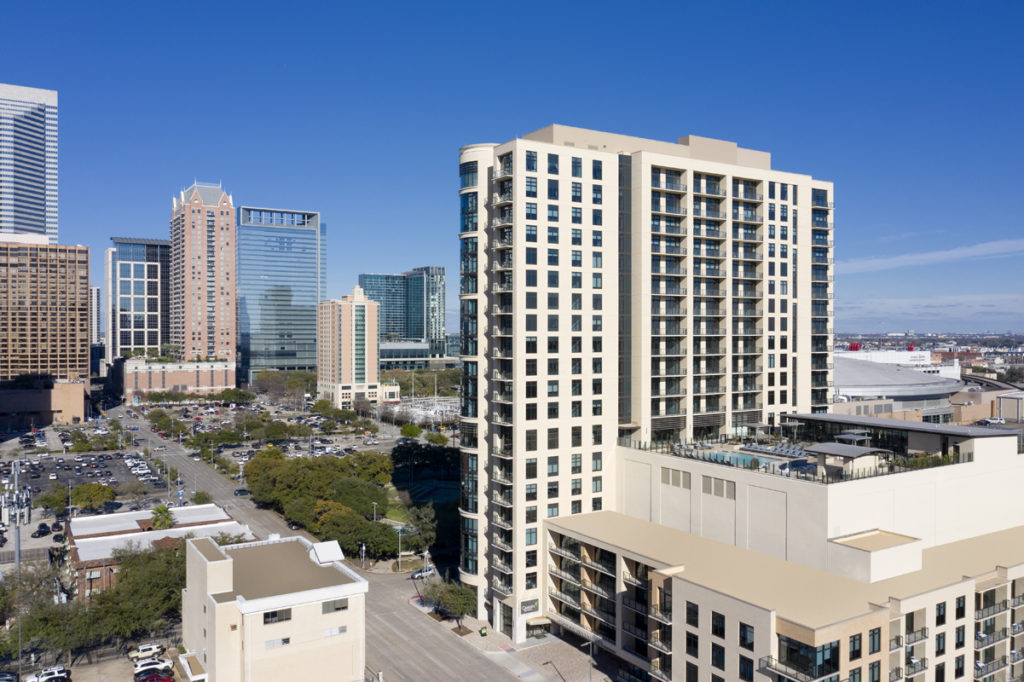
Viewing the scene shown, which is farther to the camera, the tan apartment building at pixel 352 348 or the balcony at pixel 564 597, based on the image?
the tan apartment building at pixel 352 348

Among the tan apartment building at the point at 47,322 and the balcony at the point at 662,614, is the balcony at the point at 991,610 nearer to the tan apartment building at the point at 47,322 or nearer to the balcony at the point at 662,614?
the balcony at the point at 662,614

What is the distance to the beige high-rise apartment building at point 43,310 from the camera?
591 ft

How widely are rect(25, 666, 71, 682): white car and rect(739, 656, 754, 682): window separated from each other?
40678 mm

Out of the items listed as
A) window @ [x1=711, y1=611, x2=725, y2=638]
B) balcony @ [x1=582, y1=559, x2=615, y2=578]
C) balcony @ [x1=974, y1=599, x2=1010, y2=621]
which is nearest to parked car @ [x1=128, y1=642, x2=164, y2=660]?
balcony @ [x1=582, y1=559, x2=615, y2=578]

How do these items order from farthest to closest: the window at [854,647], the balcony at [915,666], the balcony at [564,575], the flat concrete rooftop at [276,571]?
the balcony at [564,575]
the flat concrete rooftop at [276,571]
the balcony at [915,666]
the window at [854,647]

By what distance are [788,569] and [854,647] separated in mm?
7873

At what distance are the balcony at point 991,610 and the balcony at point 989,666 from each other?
102 inches

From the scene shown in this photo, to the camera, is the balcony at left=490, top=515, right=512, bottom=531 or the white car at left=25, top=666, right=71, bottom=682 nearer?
the white car at left=25, top=666, right=71, bottom=682

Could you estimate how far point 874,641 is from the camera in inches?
1372

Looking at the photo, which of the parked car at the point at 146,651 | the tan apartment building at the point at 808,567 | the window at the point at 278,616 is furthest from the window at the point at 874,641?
the parked car at the point at 146,651

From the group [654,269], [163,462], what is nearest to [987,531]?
[654,269]

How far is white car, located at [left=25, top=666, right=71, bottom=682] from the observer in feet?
145

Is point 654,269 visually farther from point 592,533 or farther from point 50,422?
point 50,422

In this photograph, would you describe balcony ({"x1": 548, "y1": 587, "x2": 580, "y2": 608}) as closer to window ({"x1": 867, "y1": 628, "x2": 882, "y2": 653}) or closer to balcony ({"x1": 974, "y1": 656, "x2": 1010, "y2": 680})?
window ({"x1": 867, "y1": 628, "x2": 882, "y2": 653})
